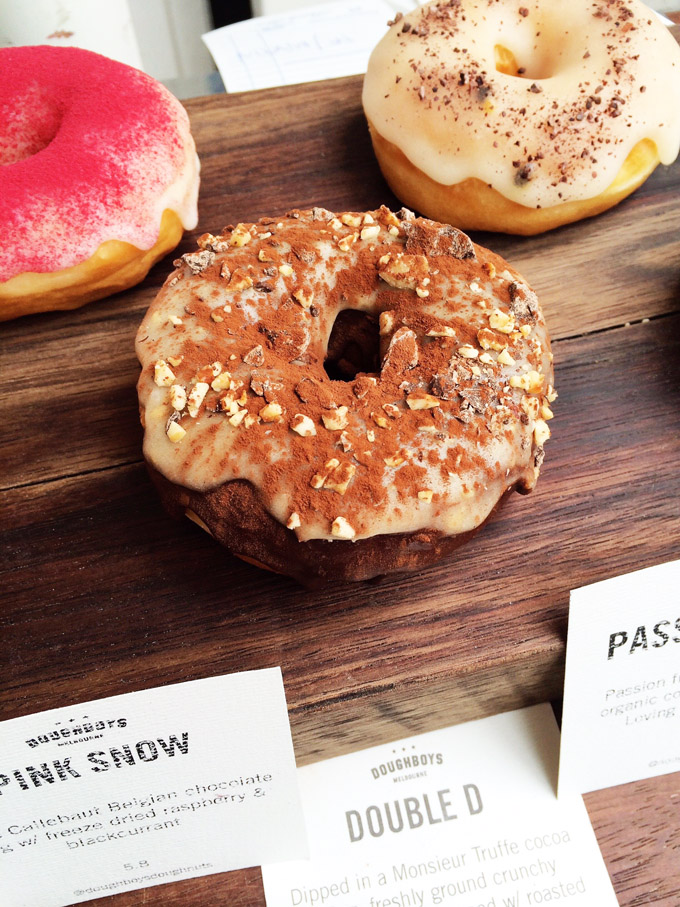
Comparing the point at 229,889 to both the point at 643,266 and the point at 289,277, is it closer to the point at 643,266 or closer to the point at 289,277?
the point at 289,277

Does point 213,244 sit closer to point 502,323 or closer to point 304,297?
point 304,297

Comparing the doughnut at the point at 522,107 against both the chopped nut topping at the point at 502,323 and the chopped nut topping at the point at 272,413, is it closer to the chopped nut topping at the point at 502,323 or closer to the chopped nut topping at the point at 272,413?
the chopped nut topping at the point at 502,323

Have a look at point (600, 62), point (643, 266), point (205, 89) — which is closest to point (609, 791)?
point (643, 266)

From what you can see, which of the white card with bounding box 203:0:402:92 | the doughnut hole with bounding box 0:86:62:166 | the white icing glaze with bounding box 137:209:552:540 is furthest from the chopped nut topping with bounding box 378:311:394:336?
the white card with bounding box 203:0:402:92

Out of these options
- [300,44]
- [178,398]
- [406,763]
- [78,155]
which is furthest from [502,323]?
[300,44]

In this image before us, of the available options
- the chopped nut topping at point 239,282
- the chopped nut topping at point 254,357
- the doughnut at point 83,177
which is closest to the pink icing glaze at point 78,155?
the doughnut at point 83,177

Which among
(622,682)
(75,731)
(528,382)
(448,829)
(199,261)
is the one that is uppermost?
(199,261)
